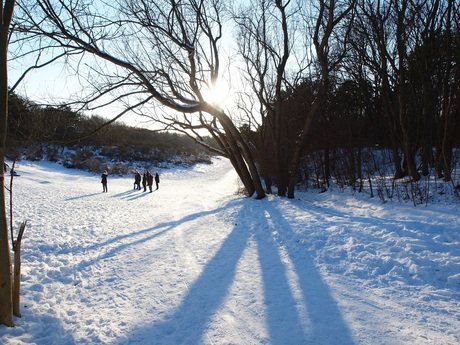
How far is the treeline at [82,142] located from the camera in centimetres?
464

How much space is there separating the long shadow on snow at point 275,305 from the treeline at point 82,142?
290cm

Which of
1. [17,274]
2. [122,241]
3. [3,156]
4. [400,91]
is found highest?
[400,91]

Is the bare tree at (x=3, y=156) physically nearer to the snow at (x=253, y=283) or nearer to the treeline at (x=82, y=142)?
the snow at (x=253, y=283)

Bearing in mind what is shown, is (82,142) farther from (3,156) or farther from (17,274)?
(3,156)

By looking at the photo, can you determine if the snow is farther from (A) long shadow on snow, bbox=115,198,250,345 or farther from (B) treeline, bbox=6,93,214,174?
(B) treeline, bbox=6,93,214,174

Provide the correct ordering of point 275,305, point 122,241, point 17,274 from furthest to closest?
point 122,241
point 275,305
point 17,274

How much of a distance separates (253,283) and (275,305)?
2.21ft

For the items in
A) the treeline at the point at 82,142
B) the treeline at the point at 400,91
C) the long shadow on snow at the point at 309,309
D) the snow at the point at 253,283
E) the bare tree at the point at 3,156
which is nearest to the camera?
the bare tree at the point at 3,156

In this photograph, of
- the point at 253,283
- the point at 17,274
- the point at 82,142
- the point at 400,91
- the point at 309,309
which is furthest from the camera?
the point at 82,142

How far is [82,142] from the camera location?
38125 millimetres

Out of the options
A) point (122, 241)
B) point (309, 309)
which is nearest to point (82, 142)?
point (122, 241)

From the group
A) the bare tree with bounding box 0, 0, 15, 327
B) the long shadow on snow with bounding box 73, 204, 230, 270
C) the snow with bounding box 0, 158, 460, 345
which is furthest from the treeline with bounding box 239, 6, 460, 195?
the bare tree with bounding box 0, 0, 15, 327

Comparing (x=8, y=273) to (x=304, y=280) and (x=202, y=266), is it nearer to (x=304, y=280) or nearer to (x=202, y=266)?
(x=202, y=266)

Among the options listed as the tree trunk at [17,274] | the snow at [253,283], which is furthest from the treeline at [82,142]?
the snow at [253,283]
